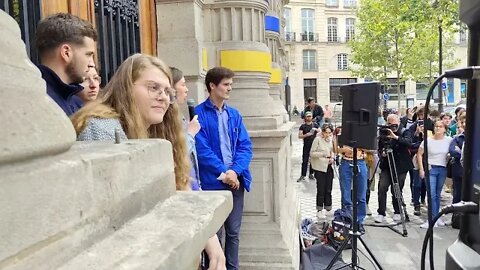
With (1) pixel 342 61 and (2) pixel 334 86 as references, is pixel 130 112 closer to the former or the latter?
(2) pixel 334 86

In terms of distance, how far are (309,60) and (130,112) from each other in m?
50.0

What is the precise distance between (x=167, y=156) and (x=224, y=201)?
204mm

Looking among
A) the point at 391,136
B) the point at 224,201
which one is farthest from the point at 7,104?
the point at 391,136

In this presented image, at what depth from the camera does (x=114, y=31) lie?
356 cm

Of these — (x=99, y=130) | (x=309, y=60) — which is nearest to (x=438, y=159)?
(x=99, y=130)

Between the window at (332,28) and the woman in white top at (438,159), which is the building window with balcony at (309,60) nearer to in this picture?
the window at (332,28)

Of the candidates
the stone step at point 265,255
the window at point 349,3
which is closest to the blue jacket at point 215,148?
the stone step at point 265,255

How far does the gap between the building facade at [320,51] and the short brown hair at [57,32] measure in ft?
153

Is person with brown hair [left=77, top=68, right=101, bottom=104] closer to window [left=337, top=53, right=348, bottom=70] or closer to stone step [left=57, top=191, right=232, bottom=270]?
stone step [left=57, top=191, right=232, bottom=270]

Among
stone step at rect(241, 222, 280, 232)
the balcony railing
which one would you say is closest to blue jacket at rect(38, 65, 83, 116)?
stone step at rect(241, 222, 280, 232)

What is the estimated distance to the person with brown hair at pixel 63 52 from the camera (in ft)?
7.06

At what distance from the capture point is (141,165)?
41.6 inches

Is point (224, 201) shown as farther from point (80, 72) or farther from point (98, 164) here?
point (80, 72)

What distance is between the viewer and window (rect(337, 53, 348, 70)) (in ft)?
170
